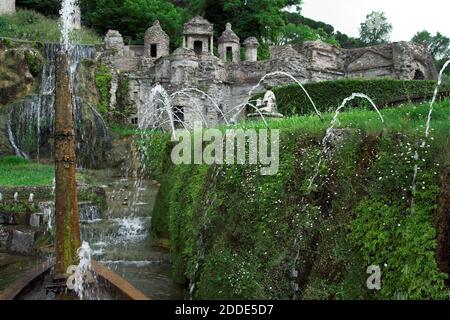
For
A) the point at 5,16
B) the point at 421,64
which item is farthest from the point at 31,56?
the point at 421,64

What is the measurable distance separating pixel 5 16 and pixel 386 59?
26333 mm

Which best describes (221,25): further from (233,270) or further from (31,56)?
(233,270)

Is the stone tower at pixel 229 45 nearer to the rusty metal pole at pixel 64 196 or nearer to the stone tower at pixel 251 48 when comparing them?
the stone tower at pixel 251 48

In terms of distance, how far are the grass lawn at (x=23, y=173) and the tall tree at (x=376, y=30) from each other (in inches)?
2247

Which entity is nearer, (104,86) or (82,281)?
(82,281)

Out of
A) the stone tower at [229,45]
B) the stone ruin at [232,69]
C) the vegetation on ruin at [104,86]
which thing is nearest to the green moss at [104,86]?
the vegetation on ruin at [104,86]

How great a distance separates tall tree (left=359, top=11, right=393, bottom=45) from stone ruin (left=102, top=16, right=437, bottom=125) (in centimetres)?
3617

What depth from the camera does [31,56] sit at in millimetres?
21672

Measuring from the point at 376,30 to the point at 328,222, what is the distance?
2684 inches

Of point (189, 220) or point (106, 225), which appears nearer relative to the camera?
point (189, 220)

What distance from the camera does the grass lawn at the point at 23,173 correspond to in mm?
13594

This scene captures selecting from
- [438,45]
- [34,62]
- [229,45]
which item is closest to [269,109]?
[34,62]

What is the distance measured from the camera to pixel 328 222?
504 cm

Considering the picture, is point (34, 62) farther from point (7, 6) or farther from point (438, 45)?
point (438, 45)
